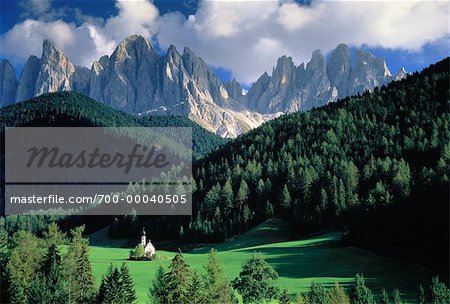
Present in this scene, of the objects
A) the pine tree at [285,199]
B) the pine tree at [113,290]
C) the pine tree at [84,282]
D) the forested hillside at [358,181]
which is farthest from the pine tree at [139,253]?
the pine tree at [113,290]

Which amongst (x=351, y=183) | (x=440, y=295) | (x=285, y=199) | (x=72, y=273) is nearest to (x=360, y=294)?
(x=440, y=295)

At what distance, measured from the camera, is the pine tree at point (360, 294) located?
→ 53531 mm

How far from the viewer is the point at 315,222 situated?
13075 cm

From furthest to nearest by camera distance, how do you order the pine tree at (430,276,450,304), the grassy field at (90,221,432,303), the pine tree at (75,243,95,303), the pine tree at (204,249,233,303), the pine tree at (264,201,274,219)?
the pine tree at (264,201,274,219) → the grassy field at (90,221,432,303) → the pine tree at (75,243,95,303) → the pine tree at (430,276,450,304) → the pine tree at (204,249,233,303)

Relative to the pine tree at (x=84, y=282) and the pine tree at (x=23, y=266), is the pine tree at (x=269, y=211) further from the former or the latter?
the pine tree at (x=84, y=282)

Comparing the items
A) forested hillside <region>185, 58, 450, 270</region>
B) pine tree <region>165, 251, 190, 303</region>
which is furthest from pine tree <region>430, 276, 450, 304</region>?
pine tree <region>165, 251, 190, 303</region>

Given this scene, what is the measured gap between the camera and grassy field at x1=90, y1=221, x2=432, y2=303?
6919 centimetres

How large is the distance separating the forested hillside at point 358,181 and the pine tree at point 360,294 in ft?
78.0

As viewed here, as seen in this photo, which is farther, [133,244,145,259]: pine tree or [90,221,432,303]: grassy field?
[133,244,145,259]: pine tree

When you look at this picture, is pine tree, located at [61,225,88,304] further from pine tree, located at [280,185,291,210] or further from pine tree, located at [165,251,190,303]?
pine tree, located at [280,185,291,210]

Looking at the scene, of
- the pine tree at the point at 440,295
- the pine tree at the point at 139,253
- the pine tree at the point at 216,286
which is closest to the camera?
the pine tree at the point at 216,286

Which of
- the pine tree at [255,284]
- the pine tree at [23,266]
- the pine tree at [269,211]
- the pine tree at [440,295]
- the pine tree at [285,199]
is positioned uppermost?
the pine tree at [285,199]

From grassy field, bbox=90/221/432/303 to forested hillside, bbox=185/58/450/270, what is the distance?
4835 millimetres

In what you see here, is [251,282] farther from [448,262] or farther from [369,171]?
[369,171]
